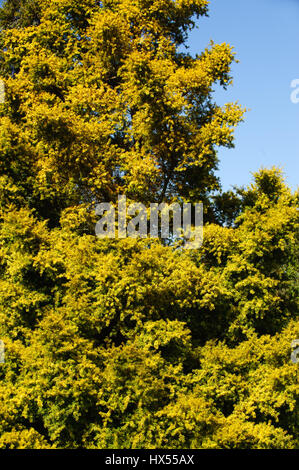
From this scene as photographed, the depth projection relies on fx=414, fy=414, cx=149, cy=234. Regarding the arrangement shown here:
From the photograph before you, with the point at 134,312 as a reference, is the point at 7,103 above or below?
above

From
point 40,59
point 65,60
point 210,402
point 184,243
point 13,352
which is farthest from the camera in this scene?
point 65,60

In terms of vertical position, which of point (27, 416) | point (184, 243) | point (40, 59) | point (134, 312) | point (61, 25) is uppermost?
point (61, 25)

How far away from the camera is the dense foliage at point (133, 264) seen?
851 cm

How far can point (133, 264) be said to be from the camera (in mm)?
9023

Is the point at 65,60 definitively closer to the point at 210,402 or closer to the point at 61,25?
the point at 61,25

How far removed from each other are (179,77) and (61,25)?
16.4 feet

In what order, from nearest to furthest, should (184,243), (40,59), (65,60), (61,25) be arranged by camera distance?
(184,243)
(40,59)
(65,60)
(61,25)

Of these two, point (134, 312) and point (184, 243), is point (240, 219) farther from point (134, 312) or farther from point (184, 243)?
point (134, 312)

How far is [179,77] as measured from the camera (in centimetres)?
1110

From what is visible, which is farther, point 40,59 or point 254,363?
point 40,59

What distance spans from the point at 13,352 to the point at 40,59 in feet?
26.0

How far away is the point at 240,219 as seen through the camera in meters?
11.0

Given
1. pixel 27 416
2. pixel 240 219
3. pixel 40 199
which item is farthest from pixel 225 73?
pixel 27 416

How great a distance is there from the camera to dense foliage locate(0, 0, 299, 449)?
851 cm
